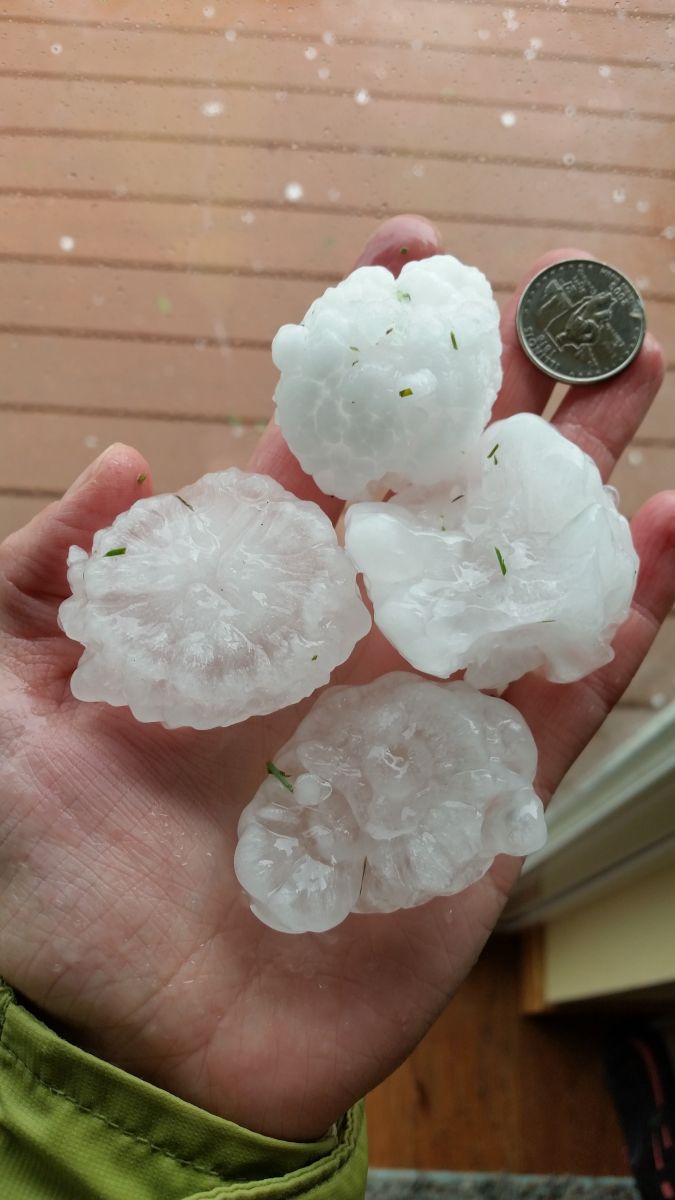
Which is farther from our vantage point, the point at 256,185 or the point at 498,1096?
the point at 498,1096

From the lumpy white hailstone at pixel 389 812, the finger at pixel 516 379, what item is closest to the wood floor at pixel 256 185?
the finger at pixel 516 379

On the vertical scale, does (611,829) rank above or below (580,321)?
below

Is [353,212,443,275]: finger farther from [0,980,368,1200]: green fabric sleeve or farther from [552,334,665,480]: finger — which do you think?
[0,980,368,1200]: green fabric sleeve

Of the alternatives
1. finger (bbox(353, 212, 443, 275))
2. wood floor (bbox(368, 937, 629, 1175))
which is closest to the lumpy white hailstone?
finger (bbox(353, 212, 443, 275))

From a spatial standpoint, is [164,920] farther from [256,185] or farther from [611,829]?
[256,185]

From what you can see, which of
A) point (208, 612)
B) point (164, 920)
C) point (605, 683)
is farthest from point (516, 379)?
point (164, 920)

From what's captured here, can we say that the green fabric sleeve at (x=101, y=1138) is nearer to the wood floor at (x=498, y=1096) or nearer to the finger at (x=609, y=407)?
the wood floor at (x=498, y=1096)
